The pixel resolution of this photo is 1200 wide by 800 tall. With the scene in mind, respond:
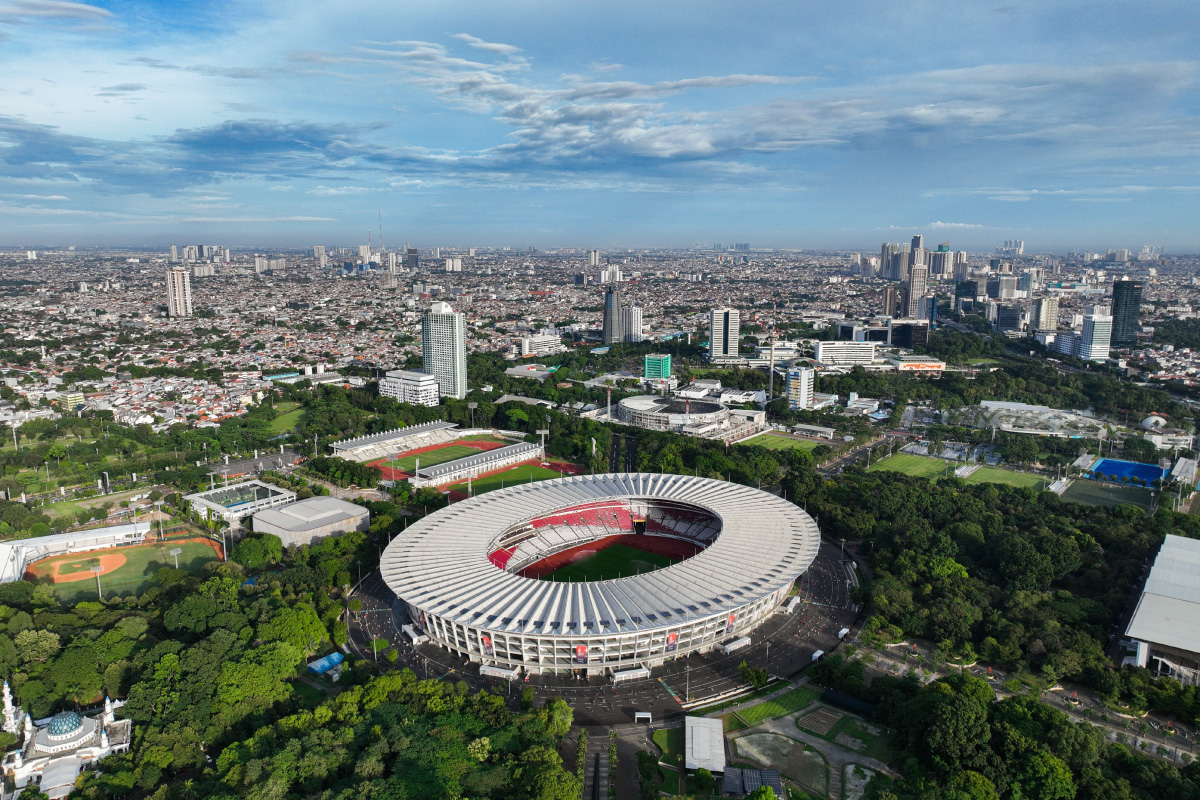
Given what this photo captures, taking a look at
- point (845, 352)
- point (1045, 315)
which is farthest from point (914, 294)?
point (845, 352)

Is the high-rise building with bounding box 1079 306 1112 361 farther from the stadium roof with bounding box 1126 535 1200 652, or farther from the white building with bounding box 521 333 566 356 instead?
the stadium roof with bounding box 1126 535 1200 652

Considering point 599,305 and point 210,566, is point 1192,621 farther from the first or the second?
point 599,305

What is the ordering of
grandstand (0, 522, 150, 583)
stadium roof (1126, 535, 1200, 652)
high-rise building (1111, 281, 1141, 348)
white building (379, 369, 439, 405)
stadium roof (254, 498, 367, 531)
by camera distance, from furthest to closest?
high-rise building (1111, 281, 1141, 348)
white building (379, 369, 439, 405)
stadium roof (254, 498, 367, 531)
grandstand (0, 522, 150, 583)
stadium roof (1126, 535, 1200, 652)

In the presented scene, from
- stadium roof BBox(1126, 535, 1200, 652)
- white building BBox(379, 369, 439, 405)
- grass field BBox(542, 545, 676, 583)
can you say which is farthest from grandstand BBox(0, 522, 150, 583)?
stadium roof BBox(1126, 535, 1200, 652)

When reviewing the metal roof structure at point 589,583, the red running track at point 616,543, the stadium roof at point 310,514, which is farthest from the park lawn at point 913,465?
the stadium roof at point 310,514

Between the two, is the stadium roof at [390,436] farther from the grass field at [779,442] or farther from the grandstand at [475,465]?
the grass field at [779,442]

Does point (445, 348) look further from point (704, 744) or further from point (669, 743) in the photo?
point (704, 744)

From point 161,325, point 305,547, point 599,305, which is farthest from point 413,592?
point 599,305
